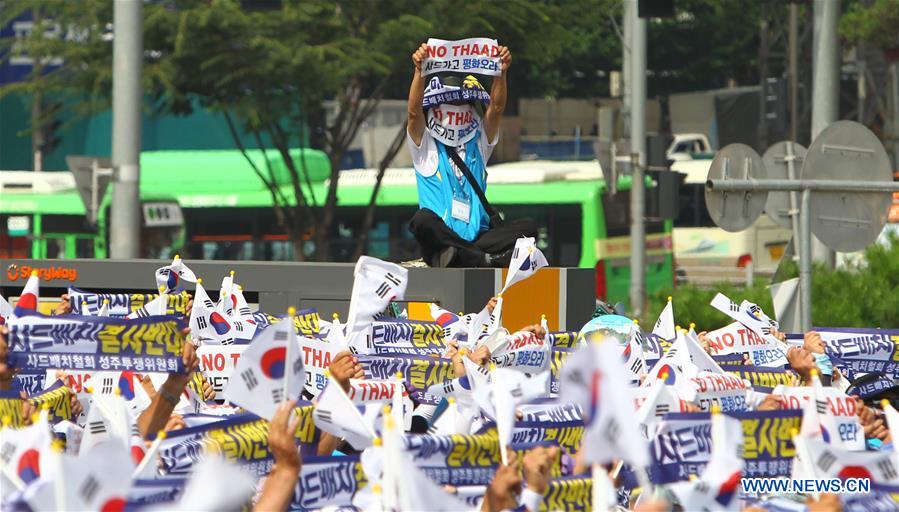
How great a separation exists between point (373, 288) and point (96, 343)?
1.60m

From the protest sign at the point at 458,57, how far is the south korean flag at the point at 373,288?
201 centimetres

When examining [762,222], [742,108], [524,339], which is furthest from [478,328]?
[742,108]

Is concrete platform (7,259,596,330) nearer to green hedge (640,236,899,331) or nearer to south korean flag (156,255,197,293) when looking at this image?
south korean flag (156,255,197,293)

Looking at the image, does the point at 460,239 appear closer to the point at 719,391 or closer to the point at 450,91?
the point at 450,91

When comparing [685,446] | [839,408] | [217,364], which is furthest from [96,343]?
[839,408]

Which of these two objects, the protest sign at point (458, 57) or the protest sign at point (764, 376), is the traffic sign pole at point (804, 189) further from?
the protest sign at point (764, 376)

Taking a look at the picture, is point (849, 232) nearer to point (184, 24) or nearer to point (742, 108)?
point (184, 24)

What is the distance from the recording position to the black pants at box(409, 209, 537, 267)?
996cm

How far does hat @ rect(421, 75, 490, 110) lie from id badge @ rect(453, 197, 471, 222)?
0.59m

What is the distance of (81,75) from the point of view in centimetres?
2461

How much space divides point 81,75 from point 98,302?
16.5 metres

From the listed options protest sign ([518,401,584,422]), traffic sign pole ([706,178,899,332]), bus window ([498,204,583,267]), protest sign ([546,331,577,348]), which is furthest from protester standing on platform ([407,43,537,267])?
bus window ([498,204,583,267])

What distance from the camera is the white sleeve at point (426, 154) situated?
9.87 metres

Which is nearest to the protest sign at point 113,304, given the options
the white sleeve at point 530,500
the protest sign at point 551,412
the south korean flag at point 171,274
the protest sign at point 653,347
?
the south korean flag at point 171,274
